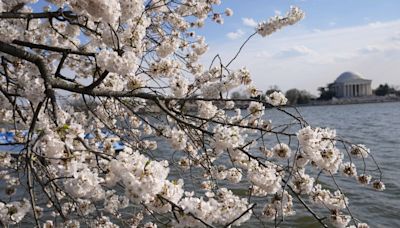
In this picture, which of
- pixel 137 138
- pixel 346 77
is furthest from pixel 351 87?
pixel 137 138

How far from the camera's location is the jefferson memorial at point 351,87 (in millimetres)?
105625

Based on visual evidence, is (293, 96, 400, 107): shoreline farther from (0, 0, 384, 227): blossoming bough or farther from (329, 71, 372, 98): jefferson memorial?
(0, 0, 384, 227): blossoming bough

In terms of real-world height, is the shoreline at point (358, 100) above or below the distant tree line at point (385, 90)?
below

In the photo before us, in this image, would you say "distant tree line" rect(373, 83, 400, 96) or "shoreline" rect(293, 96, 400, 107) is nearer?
"shoreline" rect(293, 96, 400, 107)

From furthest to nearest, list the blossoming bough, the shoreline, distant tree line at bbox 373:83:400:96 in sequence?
distant tree line at bbox 373:83:400:96, the shoreline, the blossoming bough

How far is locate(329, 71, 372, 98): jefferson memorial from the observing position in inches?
4158

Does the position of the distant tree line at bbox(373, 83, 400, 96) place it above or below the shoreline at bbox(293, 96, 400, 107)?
above

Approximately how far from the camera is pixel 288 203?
411 centimetres

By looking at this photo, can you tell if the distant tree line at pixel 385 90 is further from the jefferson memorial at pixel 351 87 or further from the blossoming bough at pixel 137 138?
the blossoming bough at pixel 137 138

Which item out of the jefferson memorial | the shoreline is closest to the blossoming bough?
the shoreline

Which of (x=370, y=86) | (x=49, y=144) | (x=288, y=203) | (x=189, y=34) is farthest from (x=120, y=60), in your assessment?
(x=370, y=86)

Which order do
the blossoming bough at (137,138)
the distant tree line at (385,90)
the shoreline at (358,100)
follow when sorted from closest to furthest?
the blossoming bough at (137,138) < the shoreline at (358,100) < the distant tree line at (385,90)

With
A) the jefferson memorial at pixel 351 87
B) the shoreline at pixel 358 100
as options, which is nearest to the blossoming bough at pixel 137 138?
the shoreline at pixel 358 100

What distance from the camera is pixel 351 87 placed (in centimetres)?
10638
